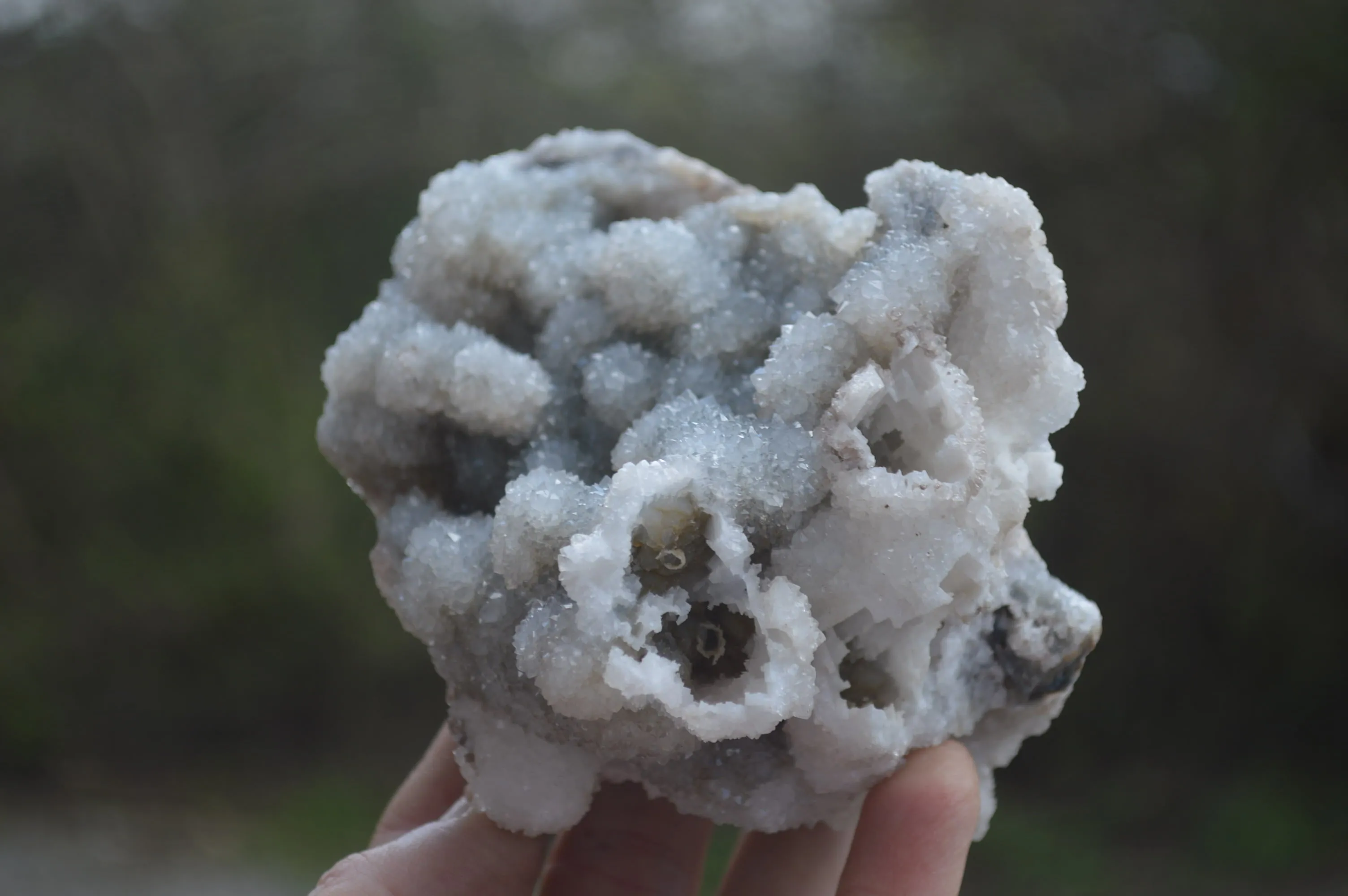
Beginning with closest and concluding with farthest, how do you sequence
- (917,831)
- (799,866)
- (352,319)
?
(917,831), (799,866), (352,319)

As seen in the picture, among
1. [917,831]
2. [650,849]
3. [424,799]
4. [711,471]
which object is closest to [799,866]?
[650,849]

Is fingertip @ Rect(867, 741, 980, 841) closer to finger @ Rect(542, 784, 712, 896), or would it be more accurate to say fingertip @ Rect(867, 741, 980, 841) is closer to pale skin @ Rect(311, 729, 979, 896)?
pale skin @ Rect(311, 729, 979, 896)

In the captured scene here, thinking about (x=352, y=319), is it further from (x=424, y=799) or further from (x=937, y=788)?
(x=937, y=788)

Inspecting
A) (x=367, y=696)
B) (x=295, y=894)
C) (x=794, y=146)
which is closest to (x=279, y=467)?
(x=367, y=696)

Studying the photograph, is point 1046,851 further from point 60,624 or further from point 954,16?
point 60,624

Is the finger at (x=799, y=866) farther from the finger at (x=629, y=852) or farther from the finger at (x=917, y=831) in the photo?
the finger at (x=917, y=831)
